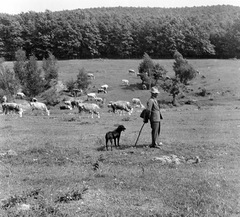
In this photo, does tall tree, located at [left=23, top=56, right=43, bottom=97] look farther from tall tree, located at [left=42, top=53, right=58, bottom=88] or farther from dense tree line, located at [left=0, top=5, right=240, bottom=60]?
dense tree line, located at [left=0, top=5, right=240, bottom=60]

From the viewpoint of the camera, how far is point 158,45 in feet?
427

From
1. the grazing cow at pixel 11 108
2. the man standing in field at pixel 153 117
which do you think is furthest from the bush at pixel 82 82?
the man standing in field at pixel 153 117

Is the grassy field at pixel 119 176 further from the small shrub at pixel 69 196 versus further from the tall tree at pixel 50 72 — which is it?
the tall tree at pixel 50 72

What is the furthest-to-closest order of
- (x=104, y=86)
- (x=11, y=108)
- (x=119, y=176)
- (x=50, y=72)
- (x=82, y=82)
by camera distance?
(x=50, y=72) < (x=104, y=86) < (x=82, y=82) < (x=11, y=108) < (x=119, y=176)

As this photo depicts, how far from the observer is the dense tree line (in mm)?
123938

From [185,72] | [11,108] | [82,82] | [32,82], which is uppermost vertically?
[185,72]

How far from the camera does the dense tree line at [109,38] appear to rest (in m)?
124

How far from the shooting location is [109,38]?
138250 mm

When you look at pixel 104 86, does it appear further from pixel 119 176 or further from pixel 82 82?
pixel 119 176

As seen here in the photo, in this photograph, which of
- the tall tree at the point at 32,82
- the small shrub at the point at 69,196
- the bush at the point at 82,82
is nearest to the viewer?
the small shrub at the point at 69,196

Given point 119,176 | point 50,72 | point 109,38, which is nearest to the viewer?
point 119,176

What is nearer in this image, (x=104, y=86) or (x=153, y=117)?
(x=153, y=117)

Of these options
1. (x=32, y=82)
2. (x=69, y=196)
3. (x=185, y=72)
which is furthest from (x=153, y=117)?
(x=32, y=82)

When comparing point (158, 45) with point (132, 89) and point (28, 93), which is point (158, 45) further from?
point (28, 93)
